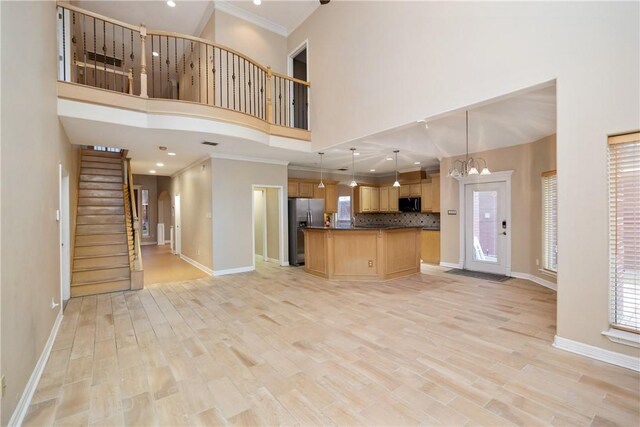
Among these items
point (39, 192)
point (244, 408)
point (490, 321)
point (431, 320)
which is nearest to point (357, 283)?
point (431, 320)

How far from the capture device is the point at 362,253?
18.3 feet

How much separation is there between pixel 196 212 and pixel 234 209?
4.54 feet

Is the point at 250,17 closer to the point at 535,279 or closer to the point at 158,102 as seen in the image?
the point at 158,102

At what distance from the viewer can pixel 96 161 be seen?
6984mm

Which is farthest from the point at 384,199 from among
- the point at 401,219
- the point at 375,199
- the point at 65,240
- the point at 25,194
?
the point at 25,194

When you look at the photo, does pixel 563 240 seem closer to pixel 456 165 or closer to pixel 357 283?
pixel 357 283

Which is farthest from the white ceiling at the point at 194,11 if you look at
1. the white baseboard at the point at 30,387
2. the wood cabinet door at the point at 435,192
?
the white baseboard at the point at 30,387

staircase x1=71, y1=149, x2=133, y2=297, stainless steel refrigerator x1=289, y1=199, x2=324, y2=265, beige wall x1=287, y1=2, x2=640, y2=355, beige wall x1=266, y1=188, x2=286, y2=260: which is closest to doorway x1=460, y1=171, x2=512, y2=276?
beige wall x1=287, y1=2, x2=640, y2=355

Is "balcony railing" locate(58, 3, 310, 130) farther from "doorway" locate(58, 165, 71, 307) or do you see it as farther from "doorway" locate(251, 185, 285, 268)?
"doorway" locate(58, 165, 71, 307)

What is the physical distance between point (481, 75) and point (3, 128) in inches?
168

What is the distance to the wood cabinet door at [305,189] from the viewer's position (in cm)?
822

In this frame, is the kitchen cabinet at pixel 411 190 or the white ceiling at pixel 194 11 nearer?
the white ceiling at pixel 194 11

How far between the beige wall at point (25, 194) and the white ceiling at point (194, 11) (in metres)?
3.45

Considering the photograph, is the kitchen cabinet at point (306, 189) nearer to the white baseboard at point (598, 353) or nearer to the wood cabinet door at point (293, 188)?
the wood cabinet door at point (293, 188)
